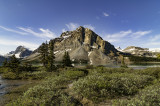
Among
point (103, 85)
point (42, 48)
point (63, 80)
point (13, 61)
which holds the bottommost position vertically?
point (63, 80)

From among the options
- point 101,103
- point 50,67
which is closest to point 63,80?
point 101,103

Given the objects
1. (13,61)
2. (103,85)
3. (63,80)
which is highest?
(13,61)

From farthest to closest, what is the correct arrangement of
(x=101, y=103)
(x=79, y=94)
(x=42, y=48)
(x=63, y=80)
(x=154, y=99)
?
(x=42, y=48) < (x=63, y=80) < (x=79, y=94) < (x=101, y=103) < (x=154, y=99)

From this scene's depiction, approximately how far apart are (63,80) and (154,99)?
55.0 ft

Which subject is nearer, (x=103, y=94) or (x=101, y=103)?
(x=101, y=103)

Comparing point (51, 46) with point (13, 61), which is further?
point (51, 46)

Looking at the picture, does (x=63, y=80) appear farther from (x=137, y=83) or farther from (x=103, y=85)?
(x=137, y=83)

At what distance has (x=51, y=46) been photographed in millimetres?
47719

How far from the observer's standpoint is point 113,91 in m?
11.9

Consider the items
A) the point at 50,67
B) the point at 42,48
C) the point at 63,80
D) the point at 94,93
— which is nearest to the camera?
the point at 94,93

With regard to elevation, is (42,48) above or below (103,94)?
above

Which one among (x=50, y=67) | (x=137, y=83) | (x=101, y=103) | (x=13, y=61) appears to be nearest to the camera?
(x=101, y=103)

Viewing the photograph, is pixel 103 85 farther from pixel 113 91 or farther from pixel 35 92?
pixel 35 92

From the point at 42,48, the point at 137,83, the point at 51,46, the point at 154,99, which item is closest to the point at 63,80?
the point at 137,83
